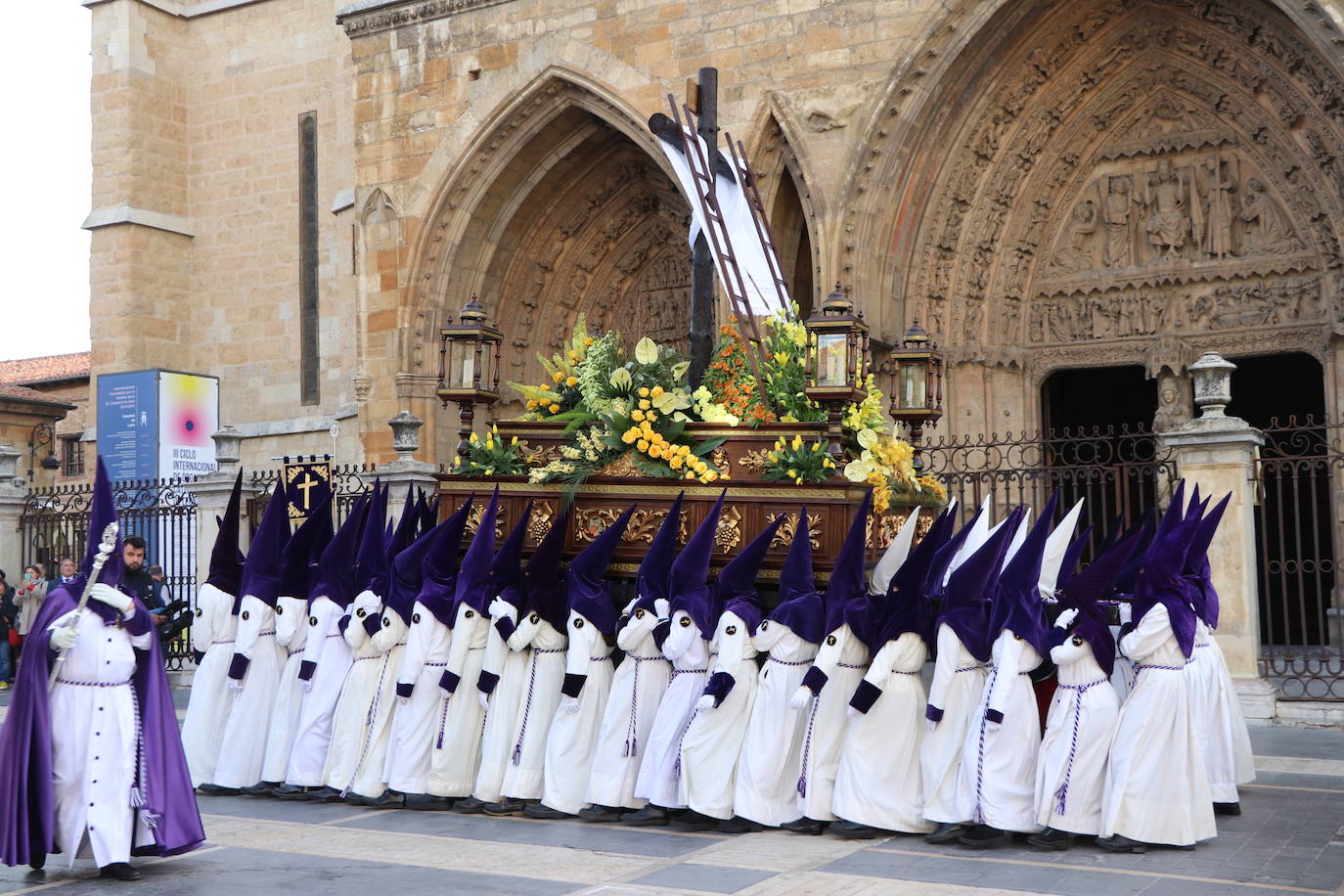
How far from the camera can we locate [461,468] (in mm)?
9383

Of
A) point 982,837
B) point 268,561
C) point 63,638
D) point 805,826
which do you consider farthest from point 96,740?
point 982,837

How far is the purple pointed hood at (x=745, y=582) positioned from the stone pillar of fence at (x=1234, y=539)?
4.73m

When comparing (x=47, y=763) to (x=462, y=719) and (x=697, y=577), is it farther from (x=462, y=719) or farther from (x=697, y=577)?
(x=697, y=577)

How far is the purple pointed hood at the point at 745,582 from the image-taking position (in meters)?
7.79

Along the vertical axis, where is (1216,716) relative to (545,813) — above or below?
above

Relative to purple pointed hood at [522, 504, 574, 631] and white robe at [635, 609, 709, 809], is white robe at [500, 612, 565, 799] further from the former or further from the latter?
white robe at [635, 609, 709, 809]

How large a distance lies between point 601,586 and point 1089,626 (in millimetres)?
2697

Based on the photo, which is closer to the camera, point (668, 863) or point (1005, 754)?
point (668, 863)

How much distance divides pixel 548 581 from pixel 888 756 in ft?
7.12

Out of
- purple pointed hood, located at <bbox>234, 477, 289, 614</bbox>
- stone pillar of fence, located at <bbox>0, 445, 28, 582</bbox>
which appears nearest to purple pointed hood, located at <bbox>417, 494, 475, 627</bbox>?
purple pointed hood, located at <bbox>234, 477, 289, 614</bbox>

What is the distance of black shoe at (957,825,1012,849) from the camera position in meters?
7.12

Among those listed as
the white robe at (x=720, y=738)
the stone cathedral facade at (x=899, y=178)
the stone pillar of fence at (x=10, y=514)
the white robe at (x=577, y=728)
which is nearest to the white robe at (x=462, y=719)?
the white robe at (x=577, y=728)

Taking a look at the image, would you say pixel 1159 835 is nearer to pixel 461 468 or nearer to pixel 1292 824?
pixel 1292 824

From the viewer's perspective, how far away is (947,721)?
7.36 meters
